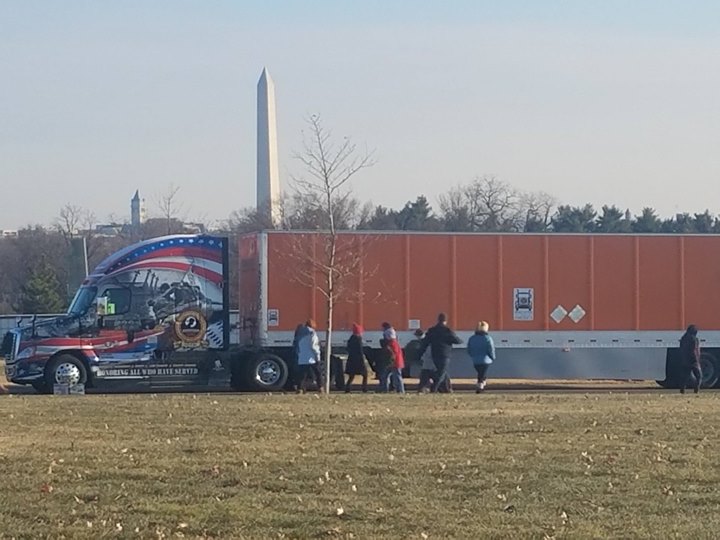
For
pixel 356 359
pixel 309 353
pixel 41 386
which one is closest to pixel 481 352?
pixel 356 359

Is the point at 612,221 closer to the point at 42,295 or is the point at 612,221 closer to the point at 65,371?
the point at 42,295

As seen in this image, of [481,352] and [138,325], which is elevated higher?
[138,325]

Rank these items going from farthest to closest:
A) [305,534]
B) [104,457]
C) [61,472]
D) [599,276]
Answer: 1. [599,276]
2. [104,457]
3. [61,472]
4. [305,534]

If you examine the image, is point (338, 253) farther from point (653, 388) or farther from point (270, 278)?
point (653, 388)

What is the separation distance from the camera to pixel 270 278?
93.1 ft

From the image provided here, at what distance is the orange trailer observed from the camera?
28422 millimetres

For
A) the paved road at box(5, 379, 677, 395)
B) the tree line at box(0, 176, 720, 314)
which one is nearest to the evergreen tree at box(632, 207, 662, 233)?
the tree line at box(0, 176, 720, 314)

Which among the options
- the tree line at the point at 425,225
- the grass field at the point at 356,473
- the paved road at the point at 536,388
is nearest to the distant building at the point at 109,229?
the tree line at the point at 425,225

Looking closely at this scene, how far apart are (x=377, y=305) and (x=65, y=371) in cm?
665

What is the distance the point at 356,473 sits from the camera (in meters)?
12.2

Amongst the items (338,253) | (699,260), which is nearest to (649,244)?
(699,260)

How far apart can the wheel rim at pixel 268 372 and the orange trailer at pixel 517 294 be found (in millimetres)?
568

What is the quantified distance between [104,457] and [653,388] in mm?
19747

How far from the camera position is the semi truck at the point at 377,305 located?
27.2 m
